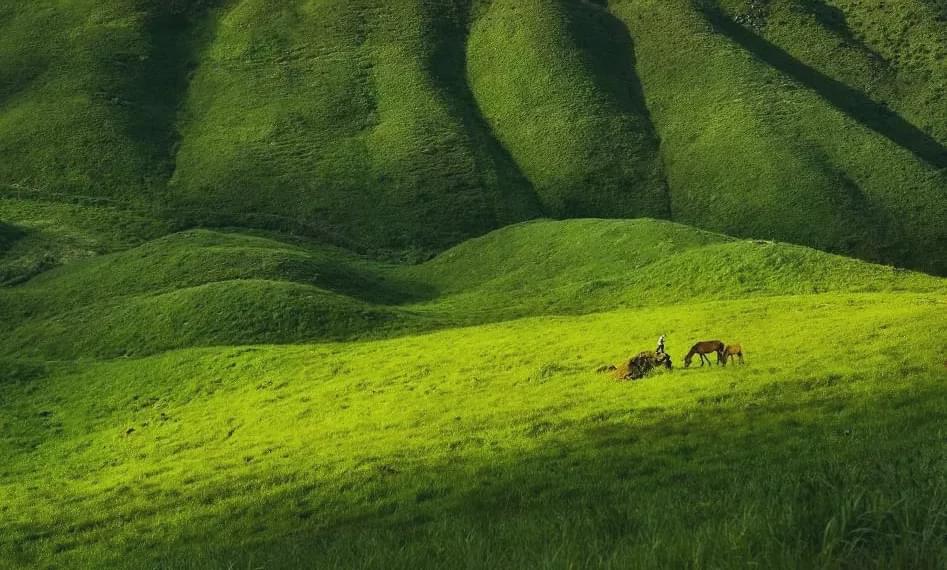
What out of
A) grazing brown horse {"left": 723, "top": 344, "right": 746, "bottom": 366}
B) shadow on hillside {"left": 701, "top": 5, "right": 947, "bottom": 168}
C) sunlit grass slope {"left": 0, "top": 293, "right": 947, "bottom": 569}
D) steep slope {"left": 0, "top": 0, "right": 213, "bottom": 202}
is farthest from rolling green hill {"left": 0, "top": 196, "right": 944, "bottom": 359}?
shadow on hillside {"left": 701, "top": 5, "right": 947, "bottom": 168}

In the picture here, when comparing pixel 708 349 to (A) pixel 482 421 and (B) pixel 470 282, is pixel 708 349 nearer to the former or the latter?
(A) pixel 482 421

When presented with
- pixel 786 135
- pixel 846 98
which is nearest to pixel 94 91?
pixel 786 135

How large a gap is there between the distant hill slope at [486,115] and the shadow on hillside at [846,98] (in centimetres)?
62

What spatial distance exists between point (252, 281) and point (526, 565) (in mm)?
71373

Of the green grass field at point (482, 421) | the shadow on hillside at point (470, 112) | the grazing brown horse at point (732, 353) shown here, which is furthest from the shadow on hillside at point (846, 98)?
the grazing brown horse at point (732, 353)

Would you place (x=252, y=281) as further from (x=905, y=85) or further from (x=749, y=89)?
(x=905, y=85)

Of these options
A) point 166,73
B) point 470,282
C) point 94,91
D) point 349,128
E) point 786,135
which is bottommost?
point 470,282

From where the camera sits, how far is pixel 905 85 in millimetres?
160000

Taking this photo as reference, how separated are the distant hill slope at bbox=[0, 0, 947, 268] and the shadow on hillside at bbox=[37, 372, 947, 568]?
98396 mm

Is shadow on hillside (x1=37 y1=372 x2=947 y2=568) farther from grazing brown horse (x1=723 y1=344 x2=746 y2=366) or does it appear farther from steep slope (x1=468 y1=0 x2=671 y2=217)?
steep slope (x1=468 y1=0 x2=671 y2=217)

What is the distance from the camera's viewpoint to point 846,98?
156 metres

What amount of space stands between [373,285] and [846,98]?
117979 millimetres

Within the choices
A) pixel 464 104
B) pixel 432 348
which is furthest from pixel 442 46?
pixel 432 348

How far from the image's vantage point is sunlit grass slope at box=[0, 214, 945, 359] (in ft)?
214
